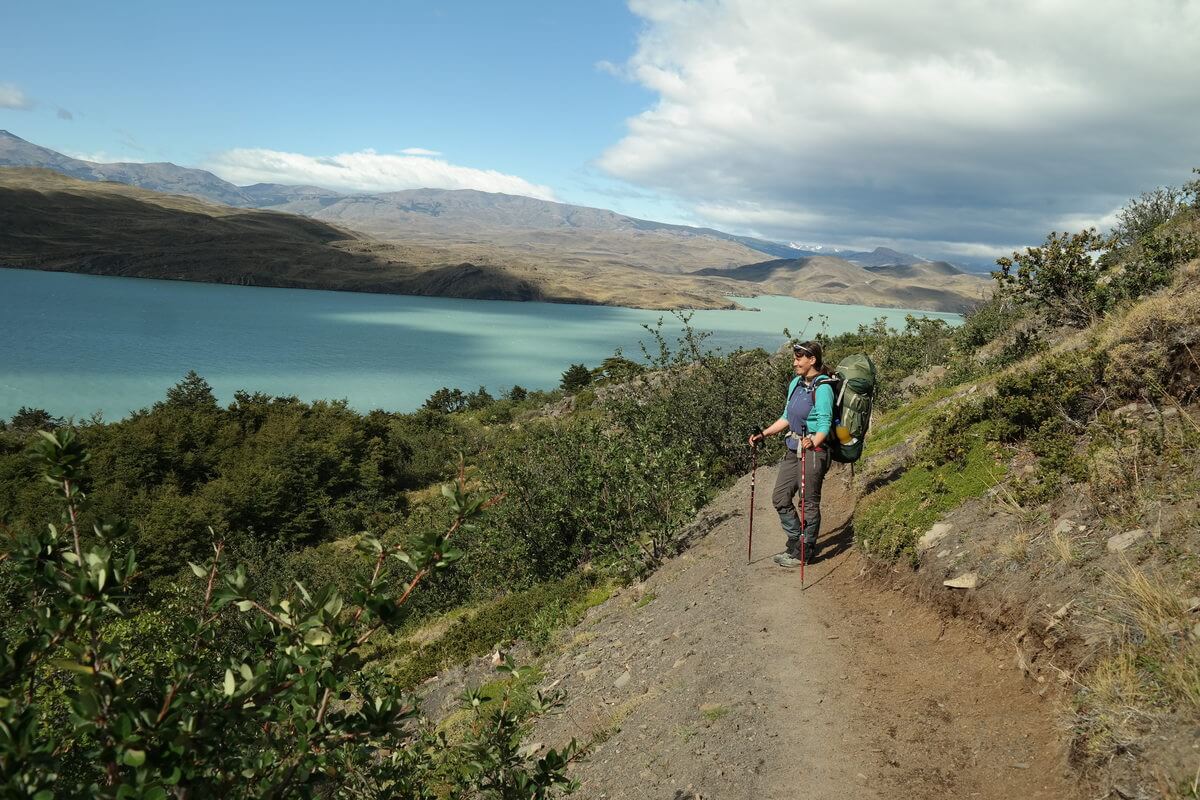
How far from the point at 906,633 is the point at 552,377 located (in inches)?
3729

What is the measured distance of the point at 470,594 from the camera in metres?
18.6

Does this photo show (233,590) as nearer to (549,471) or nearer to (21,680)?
(21,680)

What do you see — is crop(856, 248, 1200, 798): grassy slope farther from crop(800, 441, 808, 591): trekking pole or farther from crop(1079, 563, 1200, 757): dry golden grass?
crop(800, 441, 808, 591): trekking pole

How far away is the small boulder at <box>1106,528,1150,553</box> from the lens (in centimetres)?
562

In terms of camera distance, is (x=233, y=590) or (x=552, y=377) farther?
(x=552, y=377)

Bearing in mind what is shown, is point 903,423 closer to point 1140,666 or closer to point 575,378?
point 1140,666

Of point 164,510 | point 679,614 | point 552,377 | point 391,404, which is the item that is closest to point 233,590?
point 679,614

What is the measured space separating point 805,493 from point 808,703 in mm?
3181

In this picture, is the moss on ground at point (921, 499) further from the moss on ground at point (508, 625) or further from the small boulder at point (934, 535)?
the moss on ground at point (508, 625)

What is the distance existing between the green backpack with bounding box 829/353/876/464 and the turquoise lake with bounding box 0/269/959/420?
34.3 m

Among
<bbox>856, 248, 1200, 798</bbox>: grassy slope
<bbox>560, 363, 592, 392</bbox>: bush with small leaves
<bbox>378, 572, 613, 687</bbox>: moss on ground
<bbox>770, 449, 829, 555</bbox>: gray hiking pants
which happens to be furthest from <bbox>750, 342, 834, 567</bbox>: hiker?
<bbox>560, 363, 592, 392</bbox>: bush with small leaves

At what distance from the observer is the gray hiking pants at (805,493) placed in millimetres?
8617

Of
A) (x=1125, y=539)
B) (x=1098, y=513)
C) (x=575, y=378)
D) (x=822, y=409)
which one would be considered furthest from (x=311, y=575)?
(x=575, y=378)

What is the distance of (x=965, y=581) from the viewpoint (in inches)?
267
